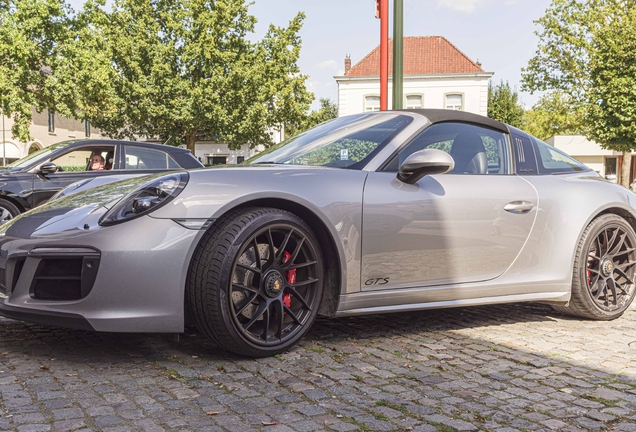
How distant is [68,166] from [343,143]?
22.1 ft

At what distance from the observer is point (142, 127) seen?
35094 mm

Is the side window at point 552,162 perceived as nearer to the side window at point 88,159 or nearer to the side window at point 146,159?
the side window at point 146,159

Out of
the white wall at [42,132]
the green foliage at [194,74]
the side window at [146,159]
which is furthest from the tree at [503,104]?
the side window at [146,159]

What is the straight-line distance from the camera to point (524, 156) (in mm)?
4633

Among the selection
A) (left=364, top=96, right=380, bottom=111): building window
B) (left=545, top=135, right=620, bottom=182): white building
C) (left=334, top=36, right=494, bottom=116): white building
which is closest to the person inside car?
(left=334, top=36, right=494, bottom=116): white building

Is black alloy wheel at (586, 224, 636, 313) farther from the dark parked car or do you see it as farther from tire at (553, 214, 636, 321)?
the dark parked car

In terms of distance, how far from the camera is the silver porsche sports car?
124 inches

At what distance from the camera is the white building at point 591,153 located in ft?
183

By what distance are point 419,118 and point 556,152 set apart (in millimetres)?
1366

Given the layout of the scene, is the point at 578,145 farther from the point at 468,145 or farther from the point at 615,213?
the point at 468,145

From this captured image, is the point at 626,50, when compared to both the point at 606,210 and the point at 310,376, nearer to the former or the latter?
the point at 606,210

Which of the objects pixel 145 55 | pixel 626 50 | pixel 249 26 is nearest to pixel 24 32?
pixel 145 55

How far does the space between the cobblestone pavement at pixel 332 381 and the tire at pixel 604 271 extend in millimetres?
411

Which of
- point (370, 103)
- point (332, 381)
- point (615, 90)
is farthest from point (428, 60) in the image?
point (332, 381)
